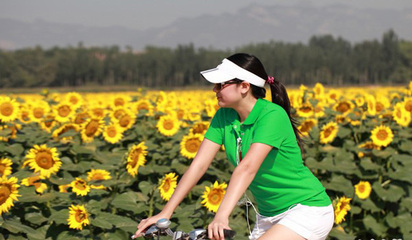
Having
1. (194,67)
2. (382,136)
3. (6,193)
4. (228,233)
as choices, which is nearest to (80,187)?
(6,193)

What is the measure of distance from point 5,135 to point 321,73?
293 feet

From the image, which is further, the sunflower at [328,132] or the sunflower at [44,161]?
the sunflower at [328,132]

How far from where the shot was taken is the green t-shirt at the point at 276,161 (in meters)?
2.57

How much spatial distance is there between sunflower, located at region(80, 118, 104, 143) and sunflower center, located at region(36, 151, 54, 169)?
1138mm

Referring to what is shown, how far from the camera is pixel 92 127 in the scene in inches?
209

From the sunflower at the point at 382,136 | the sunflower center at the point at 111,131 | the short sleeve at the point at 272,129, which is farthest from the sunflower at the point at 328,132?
the short sleeve at the point at 272,129

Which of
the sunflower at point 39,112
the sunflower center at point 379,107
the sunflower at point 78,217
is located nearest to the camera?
the sunflower at point 78,217

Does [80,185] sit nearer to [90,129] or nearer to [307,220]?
[90,129]

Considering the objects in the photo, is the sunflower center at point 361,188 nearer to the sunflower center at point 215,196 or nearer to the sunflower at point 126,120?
the sunflower center at point 215,196

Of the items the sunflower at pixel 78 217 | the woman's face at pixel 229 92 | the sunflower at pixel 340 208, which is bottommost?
the sunflower at pixel 340 208

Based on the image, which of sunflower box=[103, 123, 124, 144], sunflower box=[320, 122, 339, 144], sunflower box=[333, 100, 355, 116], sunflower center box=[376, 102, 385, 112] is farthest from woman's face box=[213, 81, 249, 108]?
sunflower center box=[376, 102, 385, 112]

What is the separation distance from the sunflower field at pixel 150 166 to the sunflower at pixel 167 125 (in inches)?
0.4

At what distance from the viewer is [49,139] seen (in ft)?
17.3

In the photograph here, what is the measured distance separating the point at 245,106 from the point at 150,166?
2.16 m
